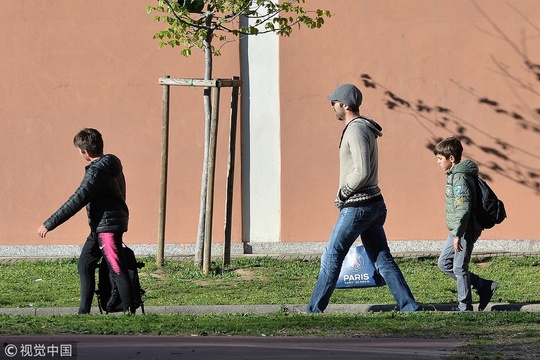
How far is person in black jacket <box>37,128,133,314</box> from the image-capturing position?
360 inches

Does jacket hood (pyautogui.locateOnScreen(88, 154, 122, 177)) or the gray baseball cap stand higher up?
the gray baseball cap

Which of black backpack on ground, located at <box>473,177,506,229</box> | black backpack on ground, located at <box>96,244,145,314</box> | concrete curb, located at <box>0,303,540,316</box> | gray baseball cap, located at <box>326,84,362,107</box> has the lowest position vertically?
A: concrete curb, located at <box>0,303,540,316</box>

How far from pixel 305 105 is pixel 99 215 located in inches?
189

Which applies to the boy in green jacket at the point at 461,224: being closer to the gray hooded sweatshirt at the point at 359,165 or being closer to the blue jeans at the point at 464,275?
the blue jeans at the point at 464,275

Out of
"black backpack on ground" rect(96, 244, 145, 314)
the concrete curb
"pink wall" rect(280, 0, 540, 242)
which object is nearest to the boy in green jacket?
the concrete curb

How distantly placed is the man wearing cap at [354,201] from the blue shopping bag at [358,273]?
116 millimetres

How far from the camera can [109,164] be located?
927 centimetres

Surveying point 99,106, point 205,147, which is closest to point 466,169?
point 205,147

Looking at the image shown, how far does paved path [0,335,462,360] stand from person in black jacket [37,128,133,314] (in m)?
1.67

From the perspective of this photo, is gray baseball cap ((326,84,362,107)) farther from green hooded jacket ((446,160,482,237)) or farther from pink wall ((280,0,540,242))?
pink wall ((280,0,540,242))

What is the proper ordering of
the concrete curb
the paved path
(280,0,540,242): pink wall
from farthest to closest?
(280,0,540,242): pink wall
the concrete curb
the paved path

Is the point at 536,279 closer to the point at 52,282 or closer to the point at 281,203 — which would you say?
the point at 281,203

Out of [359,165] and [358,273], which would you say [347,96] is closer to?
[359,165]

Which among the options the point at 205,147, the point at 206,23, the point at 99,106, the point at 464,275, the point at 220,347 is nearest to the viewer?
the point at 220,347
